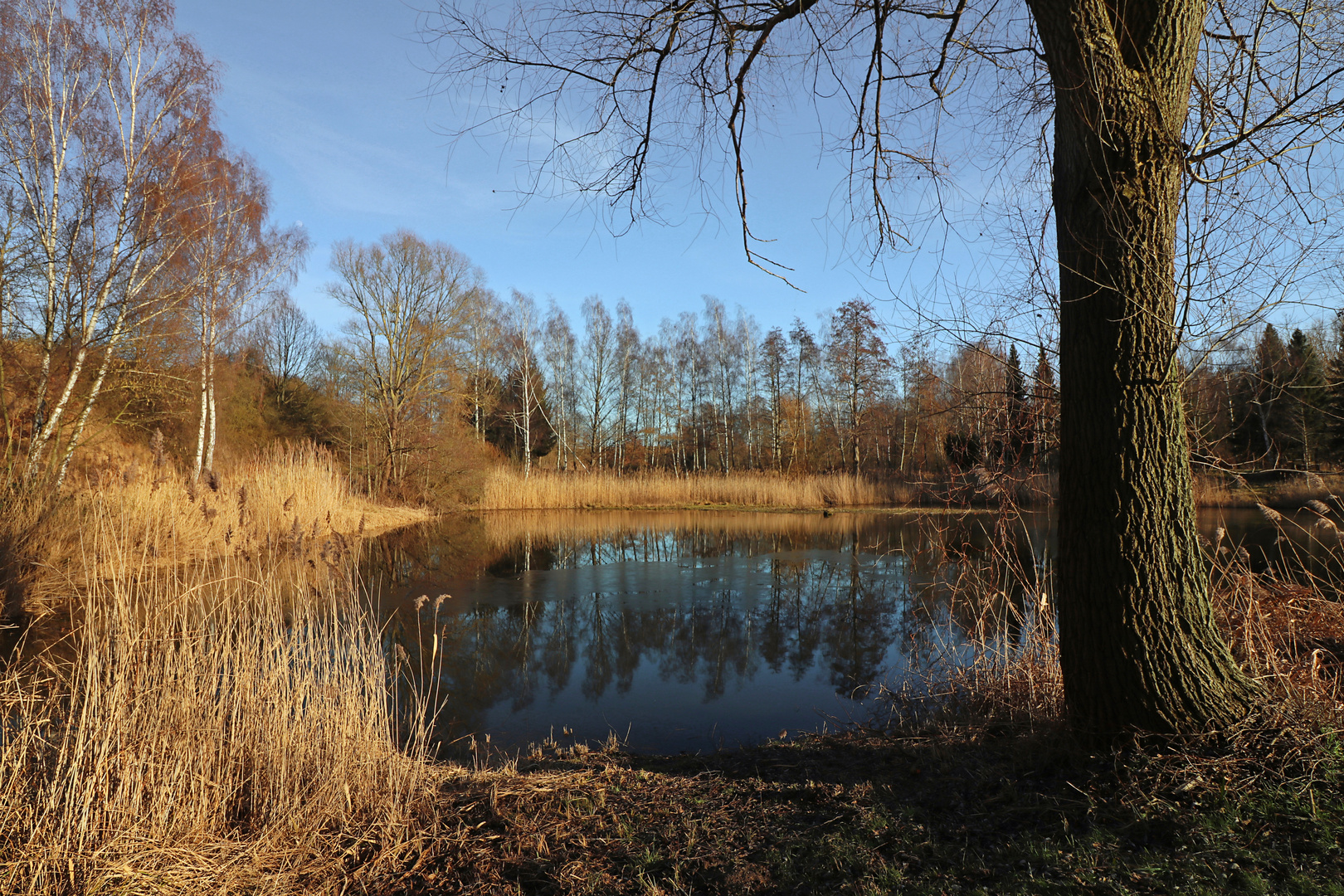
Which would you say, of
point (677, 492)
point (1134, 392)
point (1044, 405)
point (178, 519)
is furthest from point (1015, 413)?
point (677, 492)

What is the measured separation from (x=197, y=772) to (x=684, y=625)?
5.34m

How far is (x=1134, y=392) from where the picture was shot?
2.42m

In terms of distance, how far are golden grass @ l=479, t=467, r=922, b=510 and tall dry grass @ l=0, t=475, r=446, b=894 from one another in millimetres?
18679

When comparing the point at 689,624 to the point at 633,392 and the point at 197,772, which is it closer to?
the point at 197,772

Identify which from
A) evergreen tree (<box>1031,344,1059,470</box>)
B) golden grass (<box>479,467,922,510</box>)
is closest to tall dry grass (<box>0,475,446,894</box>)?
evergreen tree (<box>1031,344,1059,470</box>)

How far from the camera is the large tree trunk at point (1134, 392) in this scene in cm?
238

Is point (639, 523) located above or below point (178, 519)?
below

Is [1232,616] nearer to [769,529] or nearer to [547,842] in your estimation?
[547,842]

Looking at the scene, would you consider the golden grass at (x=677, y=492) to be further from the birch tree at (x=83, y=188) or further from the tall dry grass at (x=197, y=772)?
the tall dry grass at (x=197, y=772)

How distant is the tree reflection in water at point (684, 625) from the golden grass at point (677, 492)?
7.46 meters

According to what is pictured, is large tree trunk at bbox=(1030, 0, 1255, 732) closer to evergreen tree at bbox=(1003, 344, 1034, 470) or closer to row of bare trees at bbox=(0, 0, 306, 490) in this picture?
evergreen tree at bbox=(1003, 344, 1034, 470)

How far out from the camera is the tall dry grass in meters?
2.08

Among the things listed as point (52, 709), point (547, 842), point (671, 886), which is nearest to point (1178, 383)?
point (671, 886)

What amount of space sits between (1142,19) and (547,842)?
3710mm
